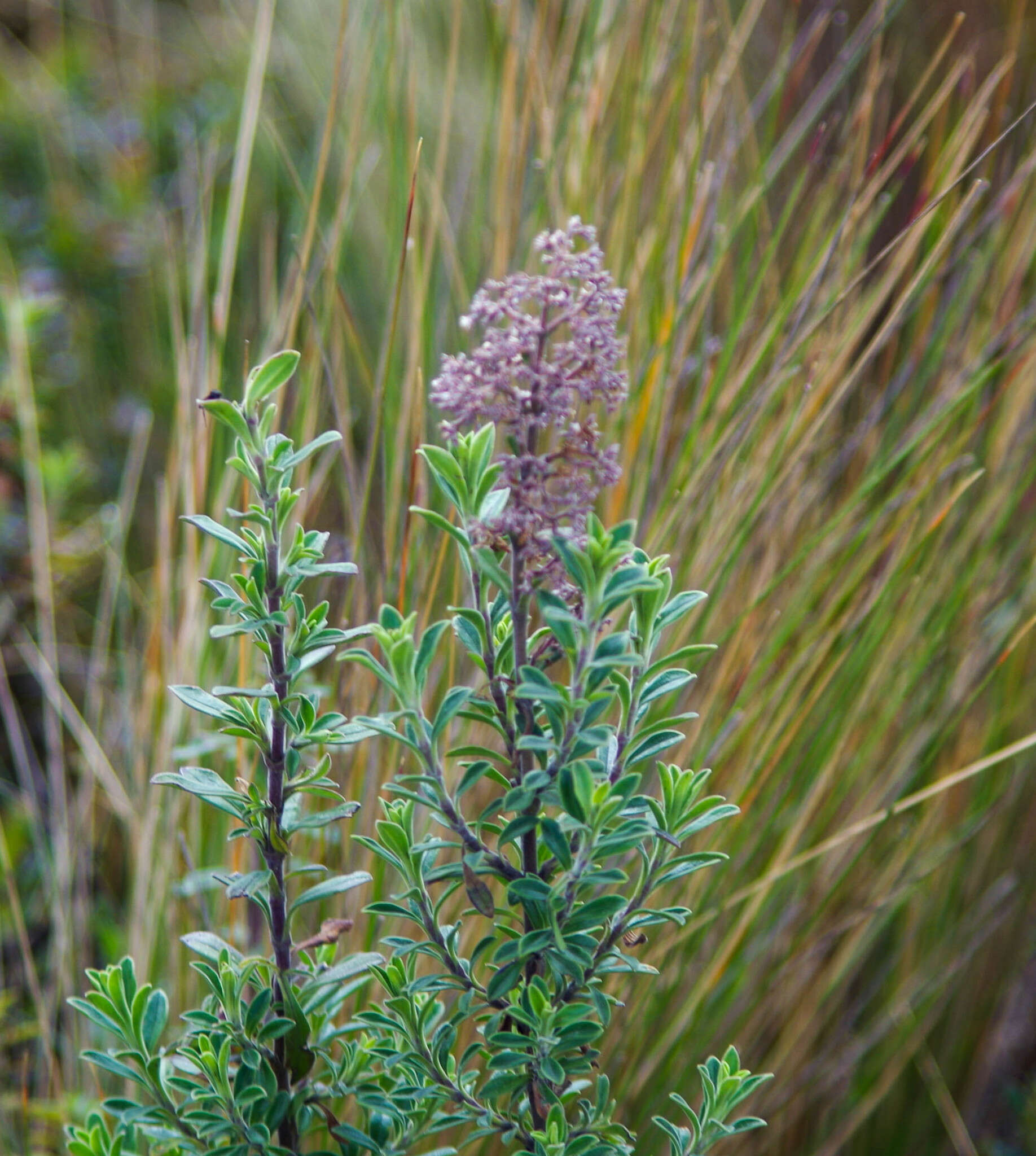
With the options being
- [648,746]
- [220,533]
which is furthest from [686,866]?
[220,533]

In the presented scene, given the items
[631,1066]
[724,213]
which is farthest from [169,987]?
[724,213]

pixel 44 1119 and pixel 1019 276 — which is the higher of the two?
pixel 1019 276

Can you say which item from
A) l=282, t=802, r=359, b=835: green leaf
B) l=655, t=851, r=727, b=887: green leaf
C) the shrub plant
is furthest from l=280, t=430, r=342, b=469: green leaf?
l=655, t=851, r=727, b=887: green leaf

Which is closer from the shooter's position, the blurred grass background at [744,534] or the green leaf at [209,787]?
the green leaf at [209,787]

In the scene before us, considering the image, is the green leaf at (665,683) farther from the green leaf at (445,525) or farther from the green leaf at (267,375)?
the green leaf at (267,375)

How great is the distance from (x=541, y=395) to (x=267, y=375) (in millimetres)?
148

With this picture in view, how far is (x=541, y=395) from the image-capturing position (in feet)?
1.60

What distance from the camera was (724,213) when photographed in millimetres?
1352

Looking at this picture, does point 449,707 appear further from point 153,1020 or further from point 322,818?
point 153,1020

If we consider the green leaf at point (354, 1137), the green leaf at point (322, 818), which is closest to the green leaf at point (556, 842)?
the green leaf at point (322, 818)

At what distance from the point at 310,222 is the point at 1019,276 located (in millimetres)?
752

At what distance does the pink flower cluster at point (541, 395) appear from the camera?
484 mm

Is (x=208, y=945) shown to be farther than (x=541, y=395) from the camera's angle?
Yes

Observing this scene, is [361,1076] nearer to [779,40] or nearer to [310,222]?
[310,222]
